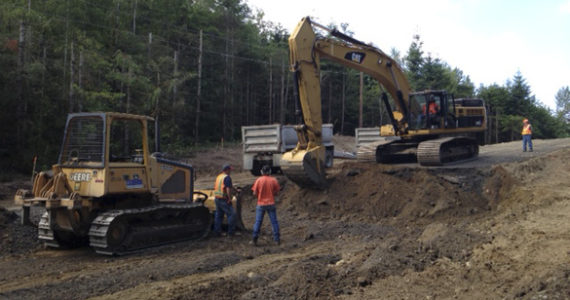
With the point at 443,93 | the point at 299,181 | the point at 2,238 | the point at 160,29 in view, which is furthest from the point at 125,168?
the point at 160,29

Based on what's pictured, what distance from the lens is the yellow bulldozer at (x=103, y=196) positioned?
26.4ft

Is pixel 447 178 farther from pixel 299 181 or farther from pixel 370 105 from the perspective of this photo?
pixel 370 105

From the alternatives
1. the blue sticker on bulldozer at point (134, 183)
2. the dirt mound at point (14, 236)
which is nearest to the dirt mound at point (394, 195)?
the blue sticker on bulldozer at point (134, 183)

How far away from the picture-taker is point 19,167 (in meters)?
19.8

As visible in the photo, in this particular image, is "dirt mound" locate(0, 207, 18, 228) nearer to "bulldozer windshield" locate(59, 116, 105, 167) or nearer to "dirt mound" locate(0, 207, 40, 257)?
"dirt mound" locate(0, 207, 40, 257)

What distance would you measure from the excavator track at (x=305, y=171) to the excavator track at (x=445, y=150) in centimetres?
334

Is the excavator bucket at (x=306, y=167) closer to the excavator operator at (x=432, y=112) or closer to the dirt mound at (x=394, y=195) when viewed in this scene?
the dirt mound at (x=394, y=195)

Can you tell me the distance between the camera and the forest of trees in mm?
20203

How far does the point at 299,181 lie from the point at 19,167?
13642 mm

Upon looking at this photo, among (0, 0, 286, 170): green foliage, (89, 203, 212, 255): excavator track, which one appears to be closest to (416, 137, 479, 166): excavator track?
(89, 203, 212, 255): excavator track

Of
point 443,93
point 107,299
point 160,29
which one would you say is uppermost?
point 160,29

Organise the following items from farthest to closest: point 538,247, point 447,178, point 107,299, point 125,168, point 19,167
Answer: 1. point 19,167
2. point 447,178
3. point 125,168
4. point 538,247
5. point 107,299

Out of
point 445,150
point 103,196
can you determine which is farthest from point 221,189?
point 445,150

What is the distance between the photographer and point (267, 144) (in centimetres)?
1805
